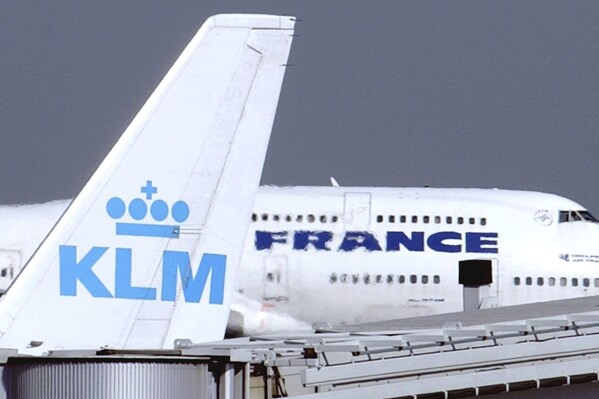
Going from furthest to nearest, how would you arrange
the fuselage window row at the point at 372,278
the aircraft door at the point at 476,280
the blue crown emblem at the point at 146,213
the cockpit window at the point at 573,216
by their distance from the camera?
1. the cockpit window at the point at 573,216
2. the fuselage window row at the point at 372,278
3. the aircraft door at the point at 476,280
4. the blue crown emblem at the point at 146,213

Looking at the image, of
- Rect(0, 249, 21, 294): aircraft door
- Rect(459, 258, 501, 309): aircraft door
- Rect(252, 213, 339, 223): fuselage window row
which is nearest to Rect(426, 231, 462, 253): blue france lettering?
Rect(252, 213, 339, 223): fuselage window row

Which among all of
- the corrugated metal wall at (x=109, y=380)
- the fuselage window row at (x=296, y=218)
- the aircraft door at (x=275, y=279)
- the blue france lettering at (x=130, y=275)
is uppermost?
the fuselage window row at (x=296, y=218)

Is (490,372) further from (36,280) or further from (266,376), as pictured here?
(36,280)

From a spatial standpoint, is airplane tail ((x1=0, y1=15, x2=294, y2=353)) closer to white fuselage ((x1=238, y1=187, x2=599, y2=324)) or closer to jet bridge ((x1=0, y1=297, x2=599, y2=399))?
jet bridge ((x1=0, y1=297, x2=599, y2=399))

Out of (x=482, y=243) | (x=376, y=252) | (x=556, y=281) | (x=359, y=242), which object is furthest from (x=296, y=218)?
(x=556, y=281)

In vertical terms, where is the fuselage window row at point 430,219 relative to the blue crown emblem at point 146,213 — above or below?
above

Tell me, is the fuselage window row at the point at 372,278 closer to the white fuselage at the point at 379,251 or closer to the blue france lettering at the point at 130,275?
the white fuselage at the point at 379,251

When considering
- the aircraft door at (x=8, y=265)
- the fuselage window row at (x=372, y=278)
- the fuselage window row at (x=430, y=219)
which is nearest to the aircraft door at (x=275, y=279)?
the fuselage window row at (x=372, y=278)

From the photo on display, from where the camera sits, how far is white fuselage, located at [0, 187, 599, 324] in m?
57.4

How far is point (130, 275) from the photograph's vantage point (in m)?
28.8

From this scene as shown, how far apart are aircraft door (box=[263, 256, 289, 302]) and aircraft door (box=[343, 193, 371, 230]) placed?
2362mm

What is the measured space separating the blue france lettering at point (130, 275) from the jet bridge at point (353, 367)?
2.02 metres

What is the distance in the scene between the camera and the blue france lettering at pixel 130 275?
28.5 m

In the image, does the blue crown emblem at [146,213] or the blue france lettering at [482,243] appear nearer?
the blue crown emblem at [146,213]
